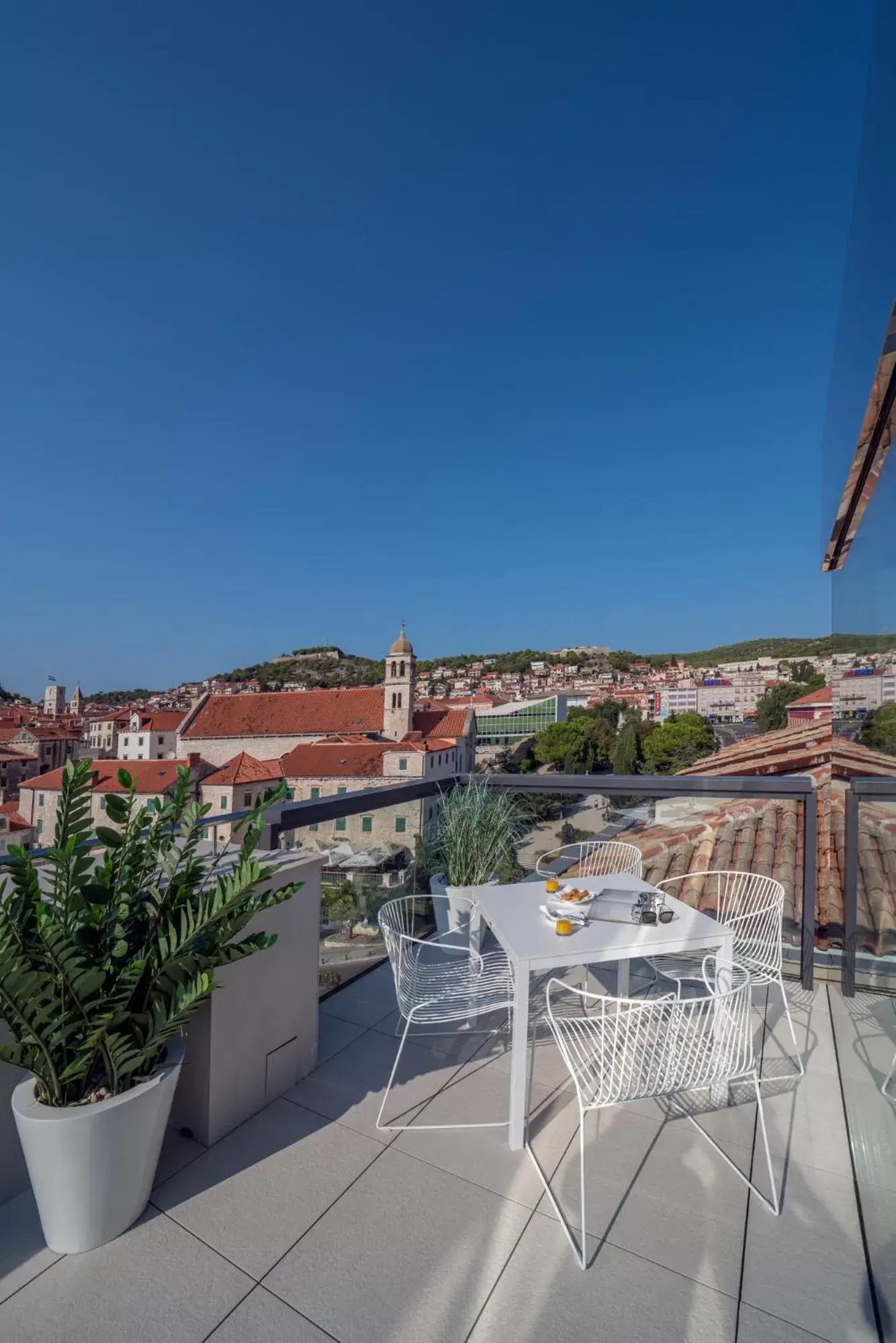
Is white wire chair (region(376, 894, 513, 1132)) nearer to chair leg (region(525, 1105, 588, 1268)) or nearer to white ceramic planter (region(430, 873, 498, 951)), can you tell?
white ceramic planter (region(430, 873, 498, 951))

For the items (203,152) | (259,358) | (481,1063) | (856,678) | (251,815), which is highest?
(259,358)

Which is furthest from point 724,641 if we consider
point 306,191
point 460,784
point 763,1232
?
point 763,1232

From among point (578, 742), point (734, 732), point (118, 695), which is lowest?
point (578, 742)

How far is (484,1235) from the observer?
1601mm

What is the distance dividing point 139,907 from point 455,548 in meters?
33.2

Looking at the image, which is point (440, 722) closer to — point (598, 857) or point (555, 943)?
point (598, 857)

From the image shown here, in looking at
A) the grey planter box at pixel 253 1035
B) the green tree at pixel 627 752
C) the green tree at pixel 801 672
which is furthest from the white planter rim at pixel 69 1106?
the green tree at pixel 627 752

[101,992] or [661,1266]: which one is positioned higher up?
[101,992]

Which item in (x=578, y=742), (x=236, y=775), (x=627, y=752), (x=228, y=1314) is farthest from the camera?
(x=578, y=742)

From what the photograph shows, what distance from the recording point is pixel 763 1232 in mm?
1628

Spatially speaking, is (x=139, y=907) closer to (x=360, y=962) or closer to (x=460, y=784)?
(x=360, y=962)

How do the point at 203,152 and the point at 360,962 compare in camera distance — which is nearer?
the point at 360,962

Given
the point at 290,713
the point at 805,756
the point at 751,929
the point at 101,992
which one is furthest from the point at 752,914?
the point at 290,713

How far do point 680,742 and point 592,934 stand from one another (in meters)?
13.0
